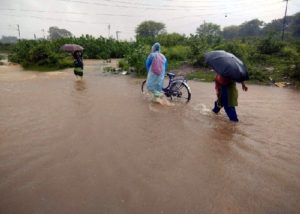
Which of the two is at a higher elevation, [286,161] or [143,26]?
[143,26]

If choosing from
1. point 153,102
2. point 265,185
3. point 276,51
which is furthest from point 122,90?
point 276,51

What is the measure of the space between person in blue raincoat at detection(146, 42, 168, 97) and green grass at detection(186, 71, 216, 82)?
16.1 feet

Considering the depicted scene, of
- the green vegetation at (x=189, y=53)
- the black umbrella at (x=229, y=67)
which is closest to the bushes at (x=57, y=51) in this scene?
the green vegetation at (x=189, y=53)

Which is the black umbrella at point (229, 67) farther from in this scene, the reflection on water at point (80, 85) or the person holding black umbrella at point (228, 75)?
the reflection on water at point (80, 85)

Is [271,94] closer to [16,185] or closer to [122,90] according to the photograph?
[122,90]

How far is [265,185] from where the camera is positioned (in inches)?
160

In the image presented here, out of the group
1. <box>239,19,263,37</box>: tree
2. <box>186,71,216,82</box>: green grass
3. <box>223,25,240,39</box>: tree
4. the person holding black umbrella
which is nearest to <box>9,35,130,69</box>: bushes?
<box>186,71,216,82</box>: green grass

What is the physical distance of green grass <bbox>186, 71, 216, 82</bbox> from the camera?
13.2 metres

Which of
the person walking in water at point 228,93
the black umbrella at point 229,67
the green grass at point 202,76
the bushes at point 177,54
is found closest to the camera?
the black umbrella at point 229,67

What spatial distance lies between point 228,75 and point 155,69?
2.85 m

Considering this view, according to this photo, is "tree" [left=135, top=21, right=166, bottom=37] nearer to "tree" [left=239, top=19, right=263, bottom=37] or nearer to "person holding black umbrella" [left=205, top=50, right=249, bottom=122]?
"tree" [left=239, top=19, right=263, bottom=37]

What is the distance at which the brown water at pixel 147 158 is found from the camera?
11.9 ft

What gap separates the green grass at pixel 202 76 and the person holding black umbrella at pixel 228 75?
20.5 ft

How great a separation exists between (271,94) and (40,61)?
1485 centimetres
